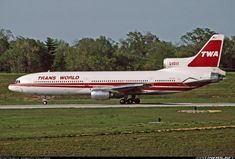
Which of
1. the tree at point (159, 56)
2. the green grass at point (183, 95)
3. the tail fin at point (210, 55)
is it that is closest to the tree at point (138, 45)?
the tree at point (159, 56)

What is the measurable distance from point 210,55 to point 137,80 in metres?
7.34

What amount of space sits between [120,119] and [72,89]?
2118cm

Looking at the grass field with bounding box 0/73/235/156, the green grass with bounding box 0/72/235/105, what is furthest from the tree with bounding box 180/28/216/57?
the grass field with bounding box 0/73/235/156

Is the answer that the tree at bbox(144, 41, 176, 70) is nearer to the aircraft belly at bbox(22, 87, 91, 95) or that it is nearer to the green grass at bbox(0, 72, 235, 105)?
the green grass at bbox(0, 72, 235, 105)

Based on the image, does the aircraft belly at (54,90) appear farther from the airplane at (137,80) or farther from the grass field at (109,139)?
the grass field at (109,139)

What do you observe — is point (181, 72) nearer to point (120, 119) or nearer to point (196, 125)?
point (120, 119)

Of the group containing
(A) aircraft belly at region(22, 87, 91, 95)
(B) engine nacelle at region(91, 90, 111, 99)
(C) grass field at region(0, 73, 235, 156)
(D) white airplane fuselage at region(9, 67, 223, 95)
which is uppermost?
(D) white airplane fuselage at region(9, 67, 223, 95)

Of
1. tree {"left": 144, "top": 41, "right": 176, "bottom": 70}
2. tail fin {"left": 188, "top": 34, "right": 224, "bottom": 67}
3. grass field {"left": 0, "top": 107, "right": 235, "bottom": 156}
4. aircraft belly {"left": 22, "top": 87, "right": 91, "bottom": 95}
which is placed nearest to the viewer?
grass field {"left": 0, "top": 107, "right": 235, "bottom": 156}

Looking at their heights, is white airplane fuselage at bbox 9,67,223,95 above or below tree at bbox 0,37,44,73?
below

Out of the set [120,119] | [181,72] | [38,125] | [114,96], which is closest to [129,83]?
[114,96]

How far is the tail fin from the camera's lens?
2047 inches

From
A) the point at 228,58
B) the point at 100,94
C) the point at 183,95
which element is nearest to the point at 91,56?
the point at 228,58

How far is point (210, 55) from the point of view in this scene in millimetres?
52188

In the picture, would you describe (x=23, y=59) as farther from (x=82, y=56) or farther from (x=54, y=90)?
(x=54, y=90)
